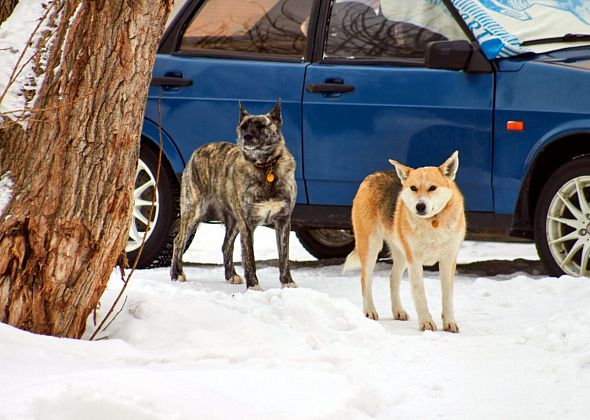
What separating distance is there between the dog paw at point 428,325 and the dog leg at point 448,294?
0.07 metres

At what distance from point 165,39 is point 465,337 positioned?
3.65m


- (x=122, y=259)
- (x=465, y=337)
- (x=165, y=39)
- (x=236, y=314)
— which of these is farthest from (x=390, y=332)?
(x=165, y=39)

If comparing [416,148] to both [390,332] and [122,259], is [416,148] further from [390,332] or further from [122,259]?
[122,259]

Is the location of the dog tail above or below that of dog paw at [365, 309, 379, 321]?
above

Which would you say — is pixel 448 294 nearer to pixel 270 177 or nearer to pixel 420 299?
pixel 420 299

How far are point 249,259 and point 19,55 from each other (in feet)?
11.7

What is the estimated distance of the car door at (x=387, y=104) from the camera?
837 centimetres

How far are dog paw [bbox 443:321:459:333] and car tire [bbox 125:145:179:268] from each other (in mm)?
3017

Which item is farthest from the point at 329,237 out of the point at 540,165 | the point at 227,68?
the point at 540,165

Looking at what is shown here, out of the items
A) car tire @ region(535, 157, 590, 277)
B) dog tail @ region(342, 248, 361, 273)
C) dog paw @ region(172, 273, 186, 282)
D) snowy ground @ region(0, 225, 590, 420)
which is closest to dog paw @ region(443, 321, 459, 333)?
snowy ground @ region(0, 225, 590, 420)

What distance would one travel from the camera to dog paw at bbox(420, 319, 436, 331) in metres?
6.87

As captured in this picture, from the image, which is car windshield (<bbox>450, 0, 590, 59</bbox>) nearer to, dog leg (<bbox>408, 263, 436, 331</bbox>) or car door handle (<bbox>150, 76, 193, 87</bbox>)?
car door handle (<bbox>150, 76, 193, 87</bbox>)

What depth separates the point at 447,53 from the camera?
8109mm

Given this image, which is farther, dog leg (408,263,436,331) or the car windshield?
the car windshield
